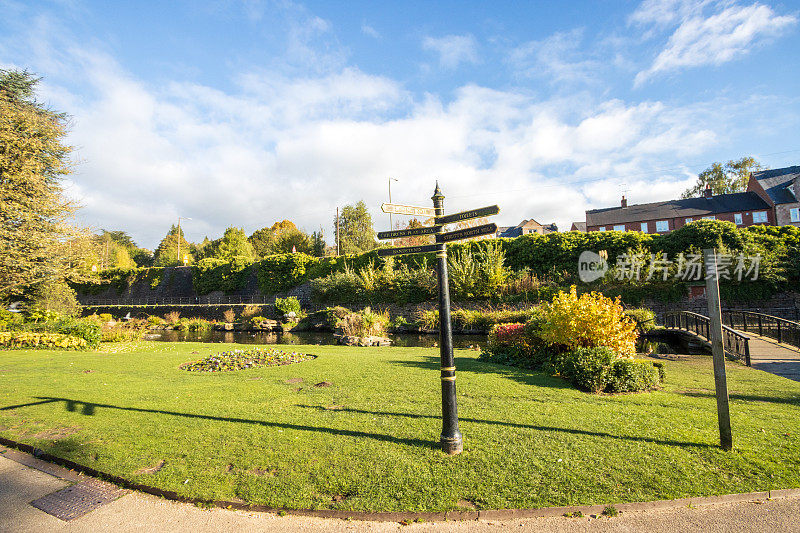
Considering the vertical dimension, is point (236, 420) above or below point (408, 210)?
below

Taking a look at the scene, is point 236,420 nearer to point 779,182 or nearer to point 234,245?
point 234,245

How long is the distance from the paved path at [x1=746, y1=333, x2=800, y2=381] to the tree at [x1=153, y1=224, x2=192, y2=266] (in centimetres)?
5757

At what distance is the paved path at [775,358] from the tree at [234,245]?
4786 cm

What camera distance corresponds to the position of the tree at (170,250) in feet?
182

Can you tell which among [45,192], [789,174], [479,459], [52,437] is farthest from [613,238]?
[789,174]

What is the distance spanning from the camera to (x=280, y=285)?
36500 millimetres

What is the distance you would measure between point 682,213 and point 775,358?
43.2m

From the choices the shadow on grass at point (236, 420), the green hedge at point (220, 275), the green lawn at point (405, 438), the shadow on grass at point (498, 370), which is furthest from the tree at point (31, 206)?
the green hedge at point (220, 275)

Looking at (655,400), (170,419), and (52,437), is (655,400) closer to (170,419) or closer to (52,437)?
(170,419)

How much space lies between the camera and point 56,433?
16.0ft

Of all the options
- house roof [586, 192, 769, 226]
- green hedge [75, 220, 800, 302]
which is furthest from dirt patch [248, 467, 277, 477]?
house roof [586, 192, 769, 226]

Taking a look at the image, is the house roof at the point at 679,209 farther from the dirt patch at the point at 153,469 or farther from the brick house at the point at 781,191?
the dirt patch at the point at 153,469

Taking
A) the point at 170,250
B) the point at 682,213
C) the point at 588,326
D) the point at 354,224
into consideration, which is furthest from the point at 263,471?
the point at 170,250

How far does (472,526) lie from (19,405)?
23.2 ft
